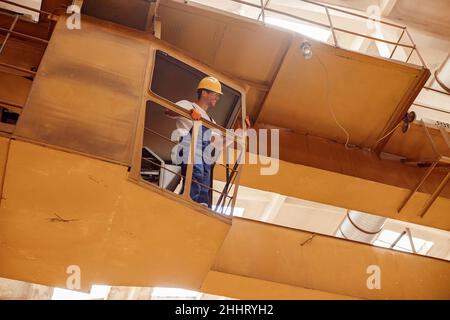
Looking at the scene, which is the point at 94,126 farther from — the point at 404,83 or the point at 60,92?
the point at 404,83

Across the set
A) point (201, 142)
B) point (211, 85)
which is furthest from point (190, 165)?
point (211, 85)

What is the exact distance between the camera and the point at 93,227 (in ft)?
13.3

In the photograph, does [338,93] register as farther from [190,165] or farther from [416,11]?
[416,11]

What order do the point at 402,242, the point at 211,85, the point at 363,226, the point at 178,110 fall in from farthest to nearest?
the point at 402,242
the point at 363,226
the point at 211,85
the point at 178,110

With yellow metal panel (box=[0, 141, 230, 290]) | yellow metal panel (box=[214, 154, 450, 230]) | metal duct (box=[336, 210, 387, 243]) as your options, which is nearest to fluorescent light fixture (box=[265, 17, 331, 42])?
metal duct (box=[336, 210, 387, 243])

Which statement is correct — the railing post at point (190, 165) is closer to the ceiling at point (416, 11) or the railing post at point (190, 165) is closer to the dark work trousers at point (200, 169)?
the dark work trousers at point (200, 169)

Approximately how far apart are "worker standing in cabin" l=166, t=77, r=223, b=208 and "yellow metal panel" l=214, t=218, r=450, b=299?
202 cm

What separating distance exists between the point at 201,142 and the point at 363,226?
21.1 ft

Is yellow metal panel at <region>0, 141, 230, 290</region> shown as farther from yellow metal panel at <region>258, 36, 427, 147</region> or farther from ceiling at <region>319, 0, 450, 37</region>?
ceiling at <region>319, 0, 450, 37</region>

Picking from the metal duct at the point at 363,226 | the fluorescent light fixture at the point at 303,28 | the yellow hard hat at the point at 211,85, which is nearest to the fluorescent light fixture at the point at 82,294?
the metal duct at the point at 363,226

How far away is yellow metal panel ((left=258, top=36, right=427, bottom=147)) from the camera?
6539 millimetres

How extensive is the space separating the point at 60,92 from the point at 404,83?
5250 millimetres

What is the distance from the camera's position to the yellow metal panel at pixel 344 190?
23.3 ft

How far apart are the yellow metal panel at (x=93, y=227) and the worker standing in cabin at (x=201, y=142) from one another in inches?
22.8
